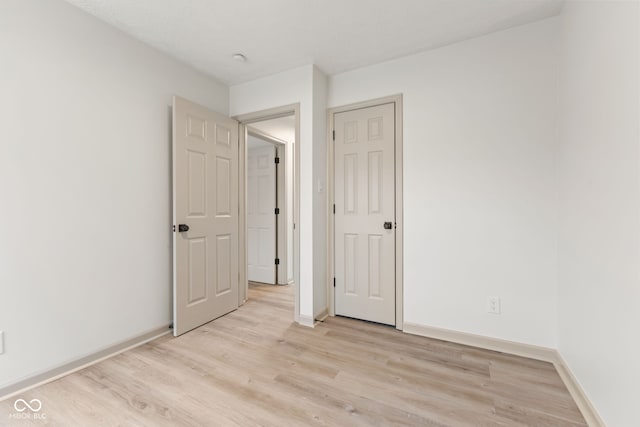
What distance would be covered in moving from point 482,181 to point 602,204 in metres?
0.91

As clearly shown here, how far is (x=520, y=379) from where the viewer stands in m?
1.80

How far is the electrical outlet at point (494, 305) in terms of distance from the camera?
7.16 feet

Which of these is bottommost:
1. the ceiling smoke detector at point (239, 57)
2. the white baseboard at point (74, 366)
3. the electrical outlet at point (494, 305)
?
the white baseboard at point (74, 366)

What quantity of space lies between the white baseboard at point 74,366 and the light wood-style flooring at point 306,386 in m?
0.06

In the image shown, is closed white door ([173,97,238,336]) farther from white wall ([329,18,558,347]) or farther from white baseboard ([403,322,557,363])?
white baseboard ([403,322,557,363])

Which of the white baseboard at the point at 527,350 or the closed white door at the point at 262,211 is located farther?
the closed white door at the point at 262,211

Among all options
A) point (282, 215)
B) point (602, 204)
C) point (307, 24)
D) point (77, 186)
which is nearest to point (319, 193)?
point (307, 24)

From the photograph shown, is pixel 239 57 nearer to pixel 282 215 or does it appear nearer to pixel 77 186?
pixel 77 186

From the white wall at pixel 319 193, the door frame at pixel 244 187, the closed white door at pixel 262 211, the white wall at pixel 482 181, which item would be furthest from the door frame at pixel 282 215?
the white wall at pixel 482 181

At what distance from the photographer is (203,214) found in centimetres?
266

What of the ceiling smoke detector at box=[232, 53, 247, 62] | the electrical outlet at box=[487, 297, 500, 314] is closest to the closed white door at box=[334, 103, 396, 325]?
the electrical outlet at box=[487, 297, 500, 314]

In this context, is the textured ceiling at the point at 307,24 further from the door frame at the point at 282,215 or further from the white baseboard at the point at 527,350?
the white baseboard at the point at 527,350

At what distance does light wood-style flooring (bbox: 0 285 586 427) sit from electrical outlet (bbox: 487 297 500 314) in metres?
0.30

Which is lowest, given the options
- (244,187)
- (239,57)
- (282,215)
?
(282,215)
